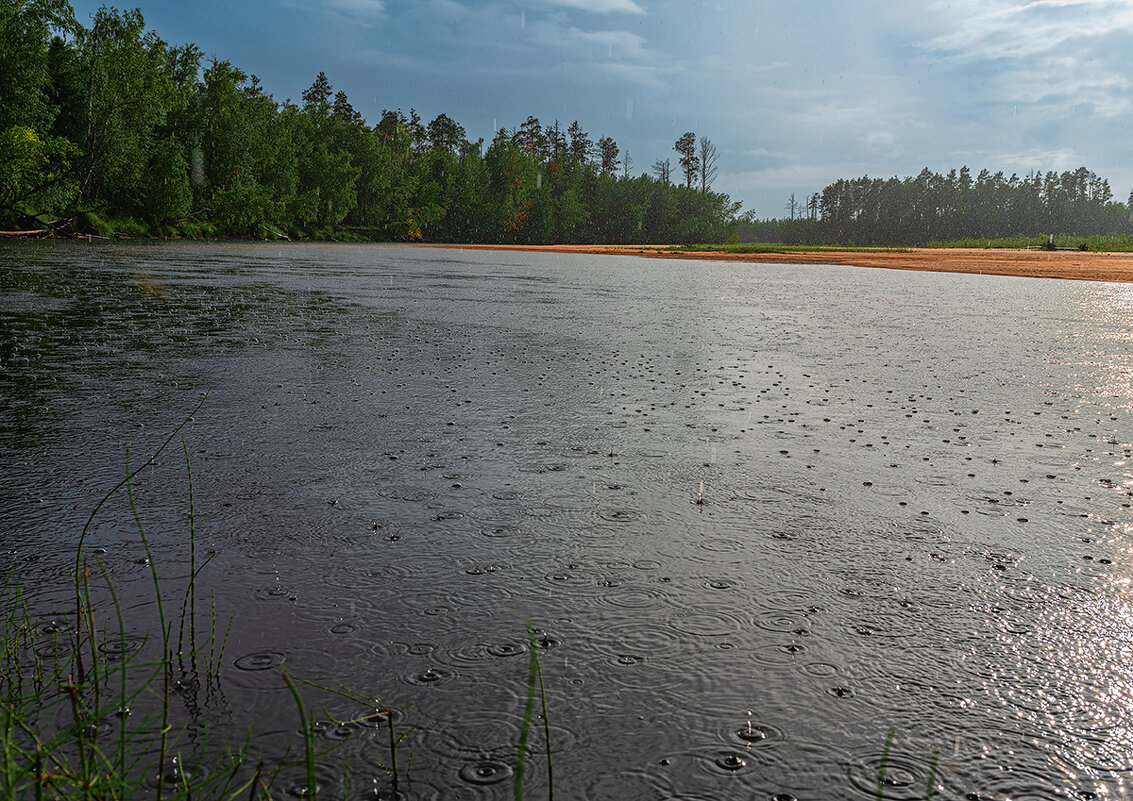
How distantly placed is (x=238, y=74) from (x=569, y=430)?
92.6 metres

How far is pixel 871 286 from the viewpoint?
27.8 meters

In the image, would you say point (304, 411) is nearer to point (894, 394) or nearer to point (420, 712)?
point (420, 712)

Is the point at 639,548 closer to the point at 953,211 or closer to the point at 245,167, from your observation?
the point at 245,167

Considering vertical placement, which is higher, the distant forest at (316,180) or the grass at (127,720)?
the distant forest at (316,180)

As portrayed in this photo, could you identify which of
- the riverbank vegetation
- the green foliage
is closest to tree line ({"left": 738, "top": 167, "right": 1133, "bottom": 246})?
→ the riverbank vegetation

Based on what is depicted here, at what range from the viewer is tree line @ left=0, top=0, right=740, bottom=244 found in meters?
49.5

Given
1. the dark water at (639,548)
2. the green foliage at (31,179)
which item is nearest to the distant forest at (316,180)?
the green foliage at (31,179)

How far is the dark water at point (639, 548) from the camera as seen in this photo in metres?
2.48

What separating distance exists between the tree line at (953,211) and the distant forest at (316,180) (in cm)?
41

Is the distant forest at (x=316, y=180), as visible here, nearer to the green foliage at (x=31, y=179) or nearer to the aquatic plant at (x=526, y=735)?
the green foliage at (x=31, y=179)

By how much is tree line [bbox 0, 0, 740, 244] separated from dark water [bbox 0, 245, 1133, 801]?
46386 millimetres

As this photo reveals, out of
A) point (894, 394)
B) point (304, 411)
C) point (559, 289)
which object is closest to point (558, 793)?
point (304, 411)

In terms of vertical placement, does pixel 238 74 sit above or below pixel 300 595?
above

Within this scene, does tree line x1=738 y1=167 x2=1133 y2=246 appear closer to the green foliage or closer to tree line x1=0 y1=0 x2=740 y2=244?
tree line x1=0 y1=0 x2=740 y2=244
